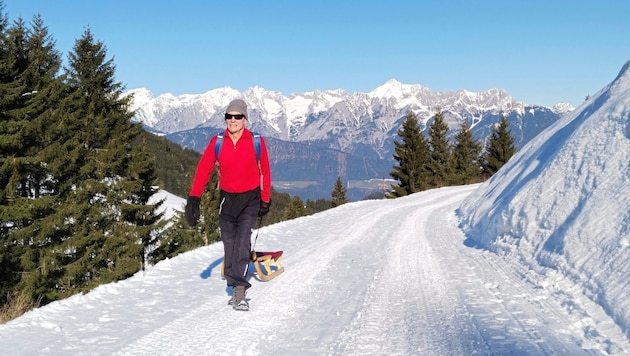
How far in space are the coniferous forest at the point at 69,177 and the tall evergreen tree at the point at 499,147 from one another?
38119mm

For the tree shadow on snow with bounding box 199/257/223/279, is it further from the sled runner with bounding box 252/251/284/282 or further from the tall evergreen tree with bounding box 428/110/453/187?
the tall evergreen tree with bounding box 428/110/453/187

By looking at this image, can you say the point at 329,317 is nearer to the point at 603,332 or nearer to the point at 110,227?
the point at 603,332

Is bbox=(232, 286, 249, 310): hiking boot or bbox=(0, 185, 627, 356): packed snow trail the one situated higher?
bbox=(232, 286, 249, 310): hiking boot

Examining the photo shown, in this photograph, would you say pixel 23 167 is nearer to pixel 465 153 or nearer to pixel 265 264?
pixel 265 264

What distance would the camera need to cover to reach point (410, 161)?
43.0m

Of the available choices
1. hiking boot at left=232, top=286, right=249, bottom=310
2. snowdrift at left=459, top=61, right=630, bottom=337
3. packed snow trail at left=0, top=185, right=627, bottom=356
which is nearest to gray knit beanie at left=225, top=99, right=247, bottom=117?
hiking boot at left=232, top=286, right=249, bottom=310

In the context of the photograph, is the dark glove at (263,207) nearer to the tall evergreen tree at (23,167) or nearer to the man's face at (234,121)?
the man's face at (234,121)

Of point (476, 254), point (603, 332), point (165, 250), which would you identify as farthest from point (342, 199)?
point (603, 332)

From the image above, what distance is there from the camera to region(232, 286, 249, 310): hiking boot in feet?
16.4

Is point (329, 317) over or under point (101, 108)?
under

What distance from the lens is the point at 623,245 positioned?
16.6 feet

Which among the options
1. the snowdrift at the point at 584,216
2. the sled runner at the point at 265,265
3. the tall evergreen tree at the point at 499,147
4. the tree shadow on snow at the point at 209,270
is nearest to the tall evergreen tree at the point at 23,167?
the tree shadow on snow at the point at 209,270

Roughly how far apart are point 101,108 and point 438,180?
3256cm

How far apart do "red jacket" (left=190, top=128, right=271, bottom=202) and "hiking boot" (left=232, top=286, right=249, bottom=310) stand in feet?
4.00
